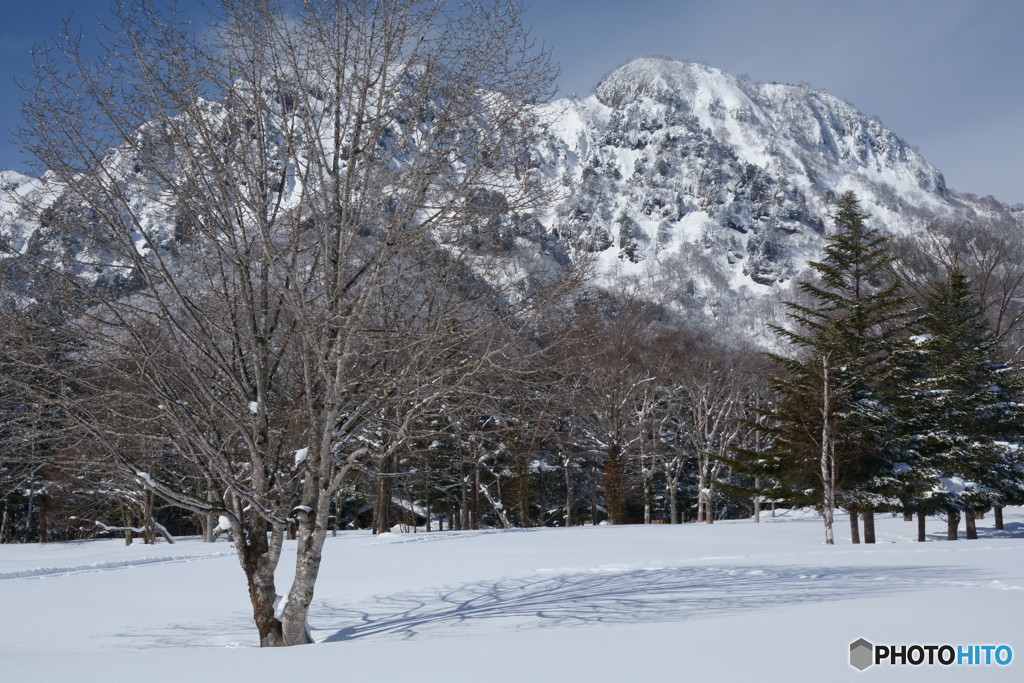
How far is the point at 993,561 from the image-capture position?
999 cm

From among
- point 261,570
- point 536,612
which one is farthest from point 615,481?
point 261,570

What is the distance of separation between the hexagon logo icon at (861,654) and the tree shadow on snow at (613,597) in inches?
94.7

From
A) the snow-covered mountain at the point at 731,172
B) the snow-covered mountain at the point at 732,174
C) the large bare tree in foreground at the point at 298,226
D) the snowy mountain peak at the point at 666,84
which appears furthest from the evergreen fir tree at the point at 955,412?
the snowy mountain peak at the point at 666,84

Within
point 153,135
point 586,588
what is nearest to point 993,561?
point 586,588

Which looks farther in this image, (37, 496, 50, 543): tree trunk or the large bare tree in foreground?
(37, 496, 50, 543): tree trunk

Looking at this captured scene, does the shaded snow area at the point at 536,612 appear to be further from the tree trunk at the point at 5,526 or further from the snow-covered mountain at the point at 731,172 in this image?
the snow-covered mountain at the point at 731,172

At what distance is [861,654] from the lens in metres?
4.14

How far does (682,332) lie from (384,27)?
104ft

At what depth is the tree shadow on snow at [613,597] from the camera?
282 inches

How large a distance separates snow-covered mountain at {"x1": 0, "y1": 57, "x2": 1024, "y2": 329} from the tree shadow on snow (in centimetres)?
6300

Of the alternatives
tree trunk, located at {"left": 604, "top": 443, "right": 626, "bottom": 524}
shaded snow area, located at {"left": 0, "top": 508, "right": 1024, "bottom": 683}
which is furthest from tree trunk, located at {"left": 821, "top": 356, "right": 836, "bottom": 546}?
tree trunk, located at {"left": 604, "top": 443, "right": 626, "bottom": 524}

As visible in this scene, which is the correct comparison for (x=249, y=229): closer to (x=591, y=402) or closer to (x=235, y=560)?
(x=235, y=560)

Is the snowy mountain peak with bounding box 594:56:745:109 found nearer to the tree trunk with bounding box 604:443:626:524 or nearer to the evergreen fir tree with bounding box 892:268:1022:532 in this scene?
the tree trunk with bounding box 604:443:626:524

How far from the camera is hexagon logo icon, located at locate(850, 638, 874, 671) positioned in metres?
3.95
